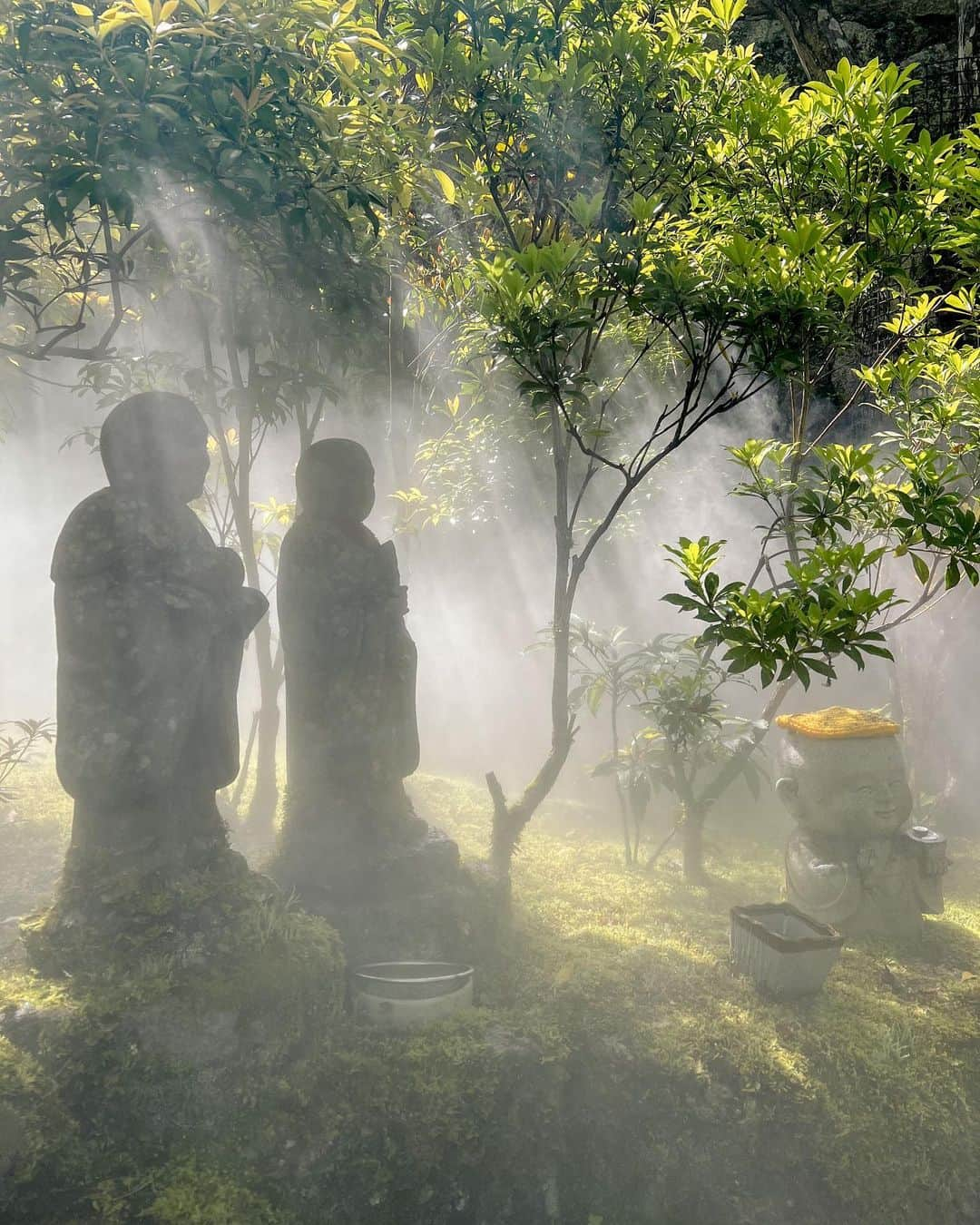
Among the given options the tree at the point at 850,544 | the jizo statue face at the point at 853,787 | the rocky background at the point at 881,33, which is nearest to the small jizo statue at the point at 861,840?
the jizo statue face at the point at 853,787

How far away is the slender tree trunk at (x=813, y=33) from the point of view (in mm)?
7039

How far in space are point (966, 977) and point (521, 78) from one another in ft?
20.6

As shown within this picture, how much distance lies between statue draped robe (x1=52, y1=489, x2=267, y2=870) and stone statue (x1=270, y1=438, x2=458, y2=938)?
2.77 ft

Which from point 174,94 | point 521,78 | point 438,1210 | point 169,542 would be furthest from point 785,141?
point 438,1210

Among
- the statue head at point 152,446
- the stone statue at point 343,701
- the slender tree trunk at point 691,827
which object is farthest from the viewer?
the slender tree trunk at point 691,827

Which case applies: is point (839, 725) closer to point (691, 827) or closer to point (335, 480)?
point (691, 827)

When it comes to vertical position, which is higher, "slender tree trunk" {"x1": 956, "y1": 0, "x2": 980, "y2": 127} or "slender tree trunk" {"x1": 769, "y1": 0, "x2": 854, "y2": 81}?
"slender tree trunk" {"x1": 769, "y1": 0, "x2": 854, "y2": 81}

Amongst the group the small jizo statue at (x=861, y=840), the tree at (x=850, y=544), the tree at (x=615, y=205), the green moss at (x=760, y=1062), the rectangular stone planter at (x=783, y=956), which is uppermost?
the tree at (x=615, y=205)

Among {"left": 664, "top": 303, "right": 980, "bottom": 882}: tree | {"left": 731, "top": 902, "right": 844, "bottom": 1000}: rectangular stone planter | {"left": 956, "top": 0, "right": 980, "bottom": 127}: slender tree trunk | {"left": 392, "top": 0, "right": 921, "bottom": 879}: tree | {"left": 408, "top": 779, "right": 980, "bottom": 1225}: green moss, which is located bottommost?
{"left": 408, "top": 779, "right": 980, "bottom": 1225}: green moss

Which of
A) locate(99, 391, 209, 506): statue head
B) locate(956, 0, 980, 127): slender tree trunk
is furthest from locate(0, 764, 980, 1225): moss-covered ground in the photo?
locate(956, 0, 980, 127): slender tree trunk

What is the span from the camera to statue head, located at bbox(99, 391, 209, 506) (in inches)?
162

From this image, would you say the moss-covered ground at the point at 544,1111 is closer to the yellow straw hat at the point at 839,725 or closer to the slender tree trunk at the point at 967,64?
the yellow straw hat at the point at 839,725

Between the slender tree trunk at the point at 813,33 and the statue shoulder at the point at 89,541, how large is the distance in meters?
6.93

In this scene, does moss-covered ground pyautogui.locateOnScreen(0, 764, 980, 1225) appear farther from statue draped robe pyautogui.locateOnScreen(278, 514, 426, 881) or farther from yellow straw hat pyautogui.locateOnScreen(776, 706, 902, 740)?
yellow straw hat pyautogui.locateOnScreen(776, 706, 902, 740)
